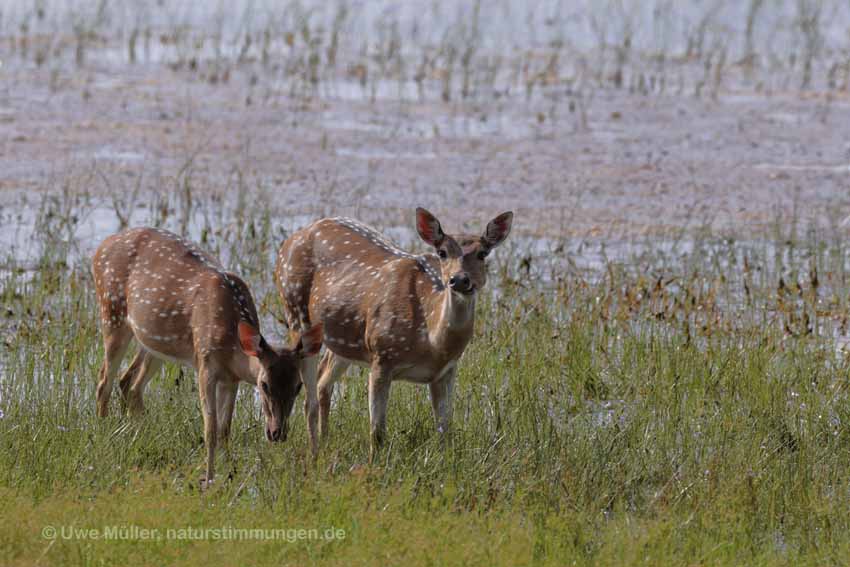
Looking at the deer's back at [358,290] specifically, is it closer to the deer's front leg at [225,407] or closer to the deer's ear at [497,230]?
the deer's ear at [497,230]

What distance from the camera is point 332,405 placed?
357 inches

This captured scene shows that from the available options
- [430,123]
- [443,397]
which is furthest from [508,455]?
[430,123]

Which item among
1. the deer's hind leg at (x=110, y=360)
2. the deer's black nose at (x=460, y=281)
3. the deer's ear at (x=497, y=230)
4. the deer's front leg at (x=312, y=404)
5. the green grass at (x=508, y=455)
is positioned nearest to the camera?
the green grass at (x=508, y=455)

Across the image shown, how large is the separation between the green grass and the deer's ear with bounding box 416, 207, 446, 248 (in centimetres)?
103

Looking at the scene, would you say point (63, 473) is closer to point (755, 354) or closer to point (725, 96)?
point (755, 354)

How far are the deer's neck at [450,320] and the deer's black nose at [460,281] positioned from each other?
7.8 inches

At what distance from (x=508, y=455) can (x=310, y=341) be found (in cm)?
120

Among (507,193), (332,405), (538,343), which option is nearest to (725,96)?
(507,193)

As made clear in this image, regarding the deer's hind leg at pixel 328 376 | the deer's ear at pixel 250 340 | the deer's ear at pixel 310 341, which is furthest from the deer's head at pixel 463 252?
the deer's hind leg at pixel 328 376

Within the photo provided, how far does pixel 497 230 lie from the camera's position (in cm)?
746

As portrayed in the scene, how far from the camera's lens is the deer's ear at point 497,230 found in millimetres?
7402

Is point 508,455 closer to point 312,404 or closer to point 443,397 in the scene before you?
point 443,397

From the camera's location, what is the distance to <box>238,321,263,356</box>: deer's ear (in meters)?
7.19

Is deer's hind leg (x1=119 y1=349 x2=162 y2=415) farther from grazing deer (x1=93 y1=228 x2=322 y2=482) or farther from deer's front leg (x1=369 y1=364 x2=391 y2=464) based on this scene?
deer's front leg (x1=369 y1=364 x2=391 y2=464)
